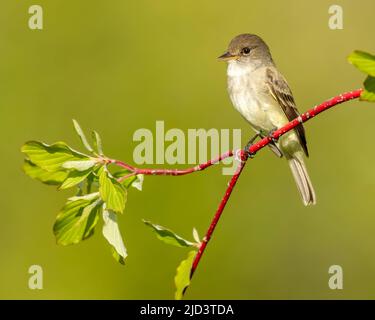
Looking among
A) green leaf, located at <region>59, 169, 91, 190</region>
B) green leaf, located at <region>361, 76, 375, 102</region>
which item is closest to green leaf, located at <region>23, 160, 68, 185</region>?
green leaf, located at <region>59, 169, 91, 190</region>

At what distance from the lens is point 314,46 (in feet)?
24.7

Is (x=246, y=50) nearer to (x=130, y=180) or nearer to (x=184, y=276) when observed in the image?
(x=130, y=180)

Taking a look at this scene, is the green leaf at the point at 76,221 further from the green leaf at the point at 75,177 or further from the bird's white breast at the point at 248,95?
the bird's white breast at the point at 248,95

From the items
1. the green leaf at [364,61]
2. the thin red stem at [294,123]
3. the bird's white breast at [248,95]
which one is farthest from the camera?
the bird's white breast at [248,95]

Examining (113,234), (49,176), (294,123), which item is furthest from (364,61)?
(49,176)

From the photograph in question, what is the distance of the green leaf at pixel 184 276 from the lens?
1955 mm

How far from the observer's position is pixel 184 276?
1985 mm

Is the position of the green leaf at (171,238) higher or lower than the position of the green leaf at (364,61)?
lower

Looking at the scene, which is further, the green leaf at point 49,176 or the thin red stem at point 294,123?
the green leaf at point 49,176

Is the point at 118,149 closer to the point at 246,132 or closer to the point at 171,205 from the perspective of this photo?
the point at 171,205

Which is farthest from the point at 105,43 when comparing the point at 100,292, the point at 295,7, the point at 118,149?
the point at 100,292

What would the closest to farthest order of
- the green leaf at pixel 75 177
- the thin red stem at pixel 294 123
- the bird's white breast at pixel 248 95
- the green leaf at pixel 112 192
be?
the thin red stem at pixel 294 123 < the green leaf at pixel 112 192 < the green leaf at pixel 75 177 < the bird's white breast at pixel 248 95

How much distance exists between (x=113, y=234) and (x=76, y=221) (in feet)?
0.36

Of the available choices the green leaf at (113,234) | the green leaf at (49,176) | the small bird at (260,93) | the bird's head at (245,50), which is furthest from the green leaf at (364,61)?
the bird's head at (245,50)
